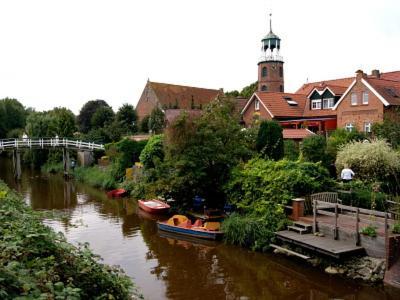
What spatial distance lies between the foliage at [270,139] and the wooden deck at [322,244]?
765 cm

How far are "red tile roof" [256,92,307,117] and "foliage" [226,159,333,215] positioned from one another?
19.6m

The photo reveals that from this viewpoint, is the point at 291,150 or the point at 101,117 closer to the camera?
the point at 291,150

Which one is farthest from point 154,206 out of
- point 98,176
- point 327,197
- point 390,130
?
point 390,130

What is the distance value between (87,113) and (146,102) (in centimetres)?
891

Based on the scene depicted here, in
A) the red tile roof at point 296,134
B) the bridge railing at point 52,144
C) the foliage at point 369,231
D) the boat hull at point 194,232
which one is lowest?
the boat hull at point 194,232

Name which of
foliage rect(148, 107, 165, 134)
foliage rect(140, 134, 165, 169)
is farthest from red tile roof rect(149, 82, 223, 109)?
foliage rect(140, 134, 165, 169)

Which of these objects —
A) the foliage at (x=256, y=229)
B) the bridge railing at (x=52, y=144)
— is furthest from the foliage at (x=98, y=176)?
the foliage at (x=256, y=229)

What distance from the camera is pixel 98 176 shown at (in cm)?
3581

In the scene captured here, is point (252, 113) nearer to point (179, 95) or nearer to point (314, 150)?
point (314, 150)

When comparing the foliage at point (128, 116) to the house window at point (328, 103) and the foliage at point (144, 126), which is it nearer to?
the foliage at point (144, 126)

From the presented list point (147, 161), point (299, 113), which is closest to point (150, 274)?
point (147, 161)

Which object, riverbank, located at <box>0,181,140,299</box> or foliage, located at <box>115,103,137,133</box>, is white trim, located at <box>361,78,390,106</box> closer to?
riverbank, located at <box>0,181,140,299</box>

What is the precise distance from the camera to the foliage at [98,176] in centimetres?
3331

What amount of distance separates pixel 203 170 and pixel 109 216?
7.39 m
